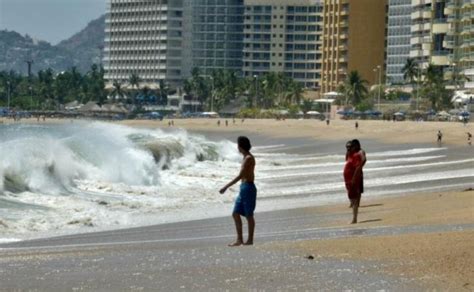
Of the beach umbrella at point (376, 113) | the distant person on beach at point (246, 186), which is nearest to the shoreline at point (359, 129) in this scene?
the beach umbrella at point (376, 113)

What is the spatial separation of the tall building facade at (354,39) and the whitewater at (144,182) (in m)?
99.1

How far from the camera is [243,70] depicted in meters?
188

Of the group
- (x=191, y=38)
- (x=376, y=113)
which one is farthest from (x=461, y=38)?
(x=191, y=38)

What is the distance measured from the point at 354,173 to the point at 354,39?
128510 mm

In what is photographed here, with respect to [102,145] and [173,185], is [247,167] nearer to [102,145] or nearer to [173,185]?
[173,185]

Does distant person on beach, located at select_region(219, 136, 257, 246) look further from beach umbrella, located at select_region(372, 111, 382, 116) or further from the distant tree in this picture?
the distant tree

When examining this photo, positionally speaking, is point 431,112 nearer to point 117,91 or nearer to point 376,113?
point 376,113

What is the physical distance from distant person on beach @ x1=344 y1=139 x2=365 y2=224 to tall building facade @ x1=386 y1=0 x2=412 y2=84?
121122 mm

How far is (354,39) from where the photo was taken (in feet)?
480

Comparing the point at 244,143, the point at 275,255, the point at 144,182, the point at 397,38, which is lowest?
the point at 144,182

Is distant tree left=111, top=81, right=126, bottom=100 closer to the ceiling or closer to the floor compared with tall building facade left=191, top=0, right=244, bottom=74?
closer to the floor

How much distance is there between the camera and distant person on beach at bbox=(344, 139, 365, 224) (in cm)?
1905

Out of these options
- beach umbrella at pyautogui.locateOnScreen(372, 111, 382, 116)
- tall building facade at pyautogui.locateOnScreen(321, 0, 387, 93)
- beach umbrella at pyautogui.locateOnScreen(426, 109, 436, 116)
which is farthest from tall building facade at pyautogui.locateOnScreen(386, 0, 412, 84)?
beach umbrella at pyautogui.locateOnScreen(426, 109, 436, 116)

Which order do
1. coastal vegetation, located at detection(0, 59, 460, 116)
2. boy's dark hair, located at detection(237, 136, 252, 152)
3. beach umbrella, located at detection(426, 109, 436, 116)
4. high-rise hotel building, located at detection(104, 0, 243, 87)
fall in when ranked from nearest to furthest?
1. boy's dark hair, located at detection(237, 136, 252, 152)
2. beach umbrella, located at detection(426, 109, 436, 116)
3. coastal vegetation, located at detection(0, 59, 460, 116)
4. high-rise hotel building, located at detection(104, 0, 243, 87)
